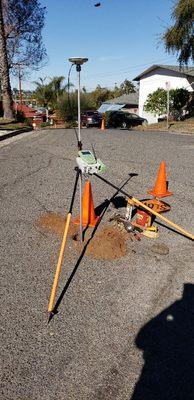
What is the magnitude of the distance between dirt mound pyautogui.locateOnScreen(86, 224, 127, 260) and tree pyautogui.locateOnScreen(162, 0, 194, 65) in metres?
23.4

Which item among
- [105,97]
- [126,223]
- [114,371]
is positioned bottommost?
[114,371]

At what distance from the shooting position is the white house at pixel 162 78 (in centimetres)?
3475

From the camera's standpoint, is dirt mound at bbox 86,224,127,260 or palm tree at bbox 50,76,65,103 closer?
dirt mound at bbox 86,224,127,260

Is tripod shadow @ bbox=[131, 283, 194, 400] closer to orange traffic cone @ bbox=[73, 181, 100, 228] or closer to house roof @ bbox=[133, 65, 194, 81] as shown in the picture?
orange traffic cone @ bbox=[73, 181, 100, 228]

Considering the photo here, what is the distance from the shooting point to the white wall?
3516cm

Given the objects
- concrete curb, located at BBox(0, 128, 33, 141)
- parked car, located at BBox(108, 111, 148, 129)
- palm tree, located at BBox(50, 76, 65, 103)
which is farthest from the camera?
palm tree, located at BBox(50, 76, 65, 103)

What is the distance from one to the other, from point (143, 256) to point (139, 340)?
5.14 feet

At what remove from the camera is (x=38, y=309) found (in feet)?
11.6

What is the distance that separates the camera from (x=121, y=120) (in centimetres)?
2884

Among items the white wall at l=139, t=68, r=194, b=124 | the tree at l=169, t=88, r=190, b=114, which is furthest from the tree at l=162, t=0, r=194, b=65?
the white wall at l=139, t=68, r=194, b=124

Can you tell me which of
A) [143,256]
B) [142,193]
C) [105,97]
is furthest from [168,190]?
[105,97]

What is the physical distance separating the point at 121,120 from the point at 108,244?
2500 centimetres

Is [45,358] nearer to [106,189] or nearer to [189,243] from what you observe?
[189,243]

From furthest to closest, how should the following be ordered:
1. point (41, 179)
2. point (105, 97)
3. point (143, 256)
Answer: point (105, 97) < point (41, 179) < point (143, 256)
